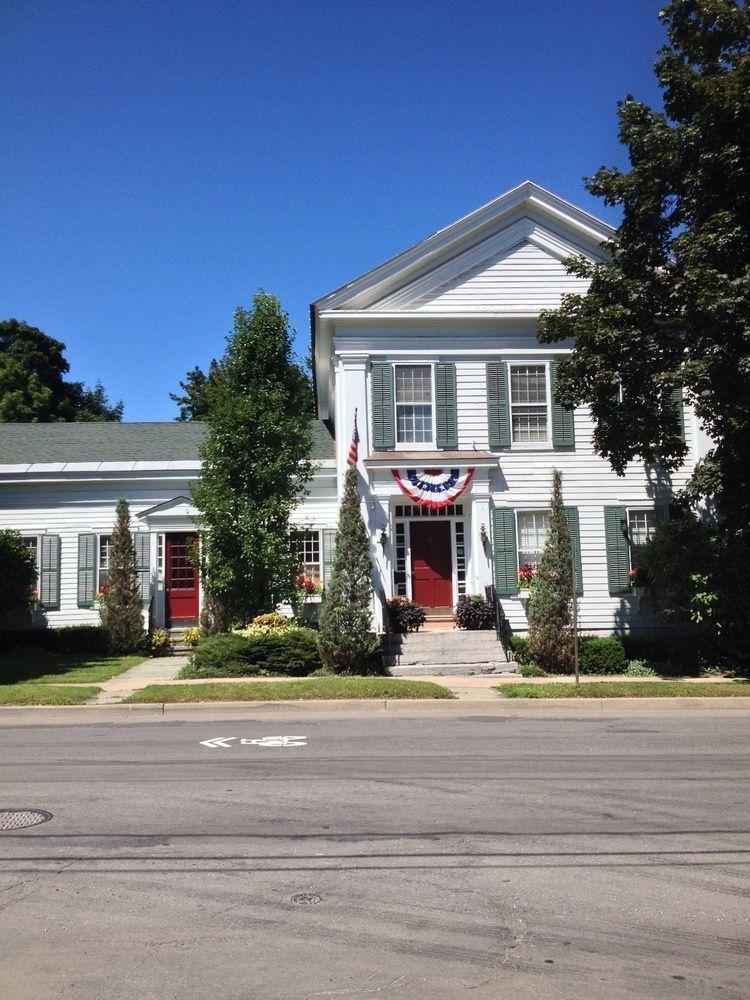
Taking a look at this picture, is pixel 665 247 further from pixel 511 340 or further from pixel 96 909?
pixel 96 909

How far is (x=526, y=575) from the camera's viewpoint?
19781 mm

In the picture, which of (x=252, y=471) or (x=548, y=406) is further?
(x=548, y=406)

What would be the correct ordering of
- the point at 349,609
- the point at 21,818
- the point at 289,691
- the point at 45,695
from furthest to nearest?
1. the point at 349,609
2. the point at 289,691
3. the point at 45,695
4. the point at 21,818

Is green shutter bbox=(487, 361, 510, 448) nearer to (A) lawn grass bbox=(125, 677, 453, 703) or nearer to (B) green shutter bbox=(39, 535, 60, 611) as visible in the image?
(A) lawn grass bbox=(125, 677, 453, 703)

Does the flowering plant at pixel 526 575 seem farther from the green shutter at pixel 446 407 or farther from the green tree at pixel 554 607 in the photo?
the green shutter at pixel 446 407

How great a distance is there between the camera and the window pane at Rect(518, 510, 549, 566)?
2017cm

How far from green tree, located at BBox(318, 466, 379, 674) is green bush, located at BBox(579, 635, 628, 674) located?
4.28m

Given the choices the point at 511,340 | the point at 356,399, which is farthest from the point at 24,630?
the point at 511,340

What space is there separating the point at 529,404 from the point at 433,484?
3.05 m

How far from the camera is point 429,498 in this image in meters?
19.5

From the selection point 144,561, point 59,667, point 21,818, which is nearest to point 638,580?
point 144,561

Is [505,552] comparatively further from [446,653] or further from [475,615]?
[446,653]

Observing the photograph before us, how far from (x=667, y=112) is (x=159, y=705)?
13.8m

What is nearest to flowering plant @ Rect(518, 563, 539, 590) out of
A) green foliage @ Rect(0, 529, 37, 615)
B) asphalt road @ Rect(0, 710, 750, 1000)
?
asphalt road @ Rect(0, 710, 750, 1000)
